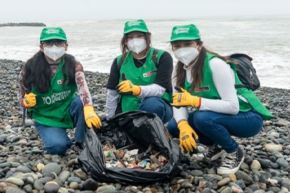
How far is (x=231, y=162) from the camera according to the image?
4.25m

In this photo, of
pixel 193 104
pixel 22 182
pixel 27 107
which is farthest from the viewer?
pixel 27 107

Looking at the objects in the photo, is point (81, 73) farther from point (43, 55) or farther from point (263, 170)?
point (263, 170)

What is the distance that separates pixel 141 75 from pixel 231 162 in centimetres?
125

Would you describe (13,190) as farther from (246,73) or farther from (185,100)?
(246,73)

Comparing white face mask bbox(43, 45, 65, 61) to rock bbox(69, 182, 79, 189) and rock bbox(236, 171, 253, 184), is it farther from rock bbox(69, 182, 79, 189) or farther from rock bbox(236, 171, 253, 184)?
rock bbox(236, 171, 253, 184)

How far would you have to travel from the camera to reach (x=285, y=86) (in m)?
12.9

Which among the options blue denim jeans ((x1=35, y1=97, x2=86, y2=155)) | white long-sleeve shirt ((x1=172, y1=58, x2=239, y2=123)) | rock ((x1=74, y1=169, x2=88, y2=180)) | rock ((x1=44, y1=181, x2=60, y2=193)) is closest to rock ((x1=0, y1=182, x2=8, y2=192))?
rock ((x1=44, y1=181, x2=60, y2=193))

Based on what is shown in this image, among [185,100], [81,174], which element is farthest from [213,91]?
[81,174]

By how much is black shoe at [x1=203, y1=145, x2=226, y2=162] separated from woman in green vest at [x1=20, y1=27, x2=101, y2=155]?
1184 mm

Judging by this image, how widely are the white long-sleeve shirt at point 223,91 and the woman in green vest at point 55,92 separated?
117cm

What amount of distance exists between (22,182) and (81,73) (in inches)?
55.6

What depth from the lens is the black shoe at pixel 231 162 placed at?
13.2ft

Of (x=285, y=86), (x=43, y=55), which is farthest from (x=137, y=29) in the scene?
(x=285, y=86)

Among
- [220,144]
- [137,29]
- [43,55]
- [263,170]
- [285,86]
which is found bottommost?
[285,86]
